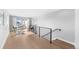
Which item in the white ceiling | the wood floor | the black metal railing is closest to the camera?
the white ceiling

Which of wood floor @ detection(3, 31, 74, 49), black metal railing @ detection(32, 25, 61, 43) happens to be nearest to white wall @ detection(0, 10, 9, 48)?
wood floor @ detection(3, 31, 74, 49)

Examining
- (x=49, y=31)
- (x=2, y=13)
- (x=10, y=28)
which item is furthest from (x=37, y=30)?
(x=2, y=13)

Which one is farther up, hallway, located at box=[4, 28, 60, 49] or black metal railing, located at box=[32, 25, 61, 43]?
black metal railing, located at box=[32, 25, 61, 43]

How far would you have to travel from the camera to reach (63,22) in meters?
1.85

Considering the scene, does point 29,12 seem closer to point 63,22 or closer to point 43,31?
point 43,31

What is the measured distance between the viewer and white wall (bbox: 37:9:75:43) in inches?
71.7

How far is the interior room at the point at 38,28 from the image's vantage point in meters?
1.81

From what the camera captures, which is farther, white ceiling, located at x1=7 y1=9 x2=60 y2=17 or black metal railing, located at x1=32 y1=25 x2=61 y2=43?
black metal railing, located at x1=32 y1=25 x2=61 y2=43

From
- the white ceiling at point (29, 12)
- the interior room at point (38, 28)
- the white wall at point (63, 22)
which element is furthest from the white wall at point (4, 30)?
the white wall at point (63, 22)

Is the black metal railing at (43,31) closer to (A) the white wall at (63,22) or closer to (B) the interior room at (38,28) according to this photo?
(B) the interior room at (38,28)

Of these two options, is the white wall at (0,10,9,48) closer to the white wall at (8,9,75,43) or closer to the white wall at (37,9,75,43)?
the white wall at (8,9,75,43)

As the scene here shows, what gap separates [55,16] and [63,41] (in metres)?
0.59
